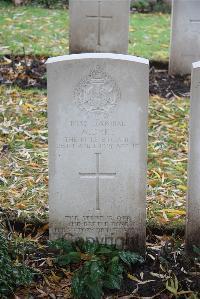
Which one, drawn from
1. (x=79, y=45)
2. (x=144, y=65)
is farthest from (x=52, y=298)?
(x=79, y=45)

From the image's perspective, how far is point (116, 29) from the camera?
897 centimetres

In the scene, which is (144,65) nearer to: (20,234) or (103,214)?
(103,214)

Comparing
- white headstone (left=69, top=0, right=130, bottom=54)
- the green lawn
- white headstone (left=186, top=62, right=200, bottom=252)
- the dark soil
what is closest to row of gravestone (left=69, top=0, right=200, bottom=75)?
white headstone (left=69, top=0, right=130, bottom=54)

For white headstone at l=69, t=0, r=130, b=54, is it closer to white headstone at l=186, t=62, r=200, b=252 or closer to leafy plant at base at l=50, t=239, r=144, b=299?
white headstone at l=186, t=62, r=200, b=252

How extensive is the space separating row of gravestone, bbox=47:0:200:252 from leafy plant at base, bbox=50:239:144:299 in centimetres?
12

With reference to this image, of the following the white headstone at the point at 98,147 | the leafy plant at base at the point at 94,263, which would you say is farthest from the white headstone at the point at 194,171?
the leafy plant at base at the point at 94,263

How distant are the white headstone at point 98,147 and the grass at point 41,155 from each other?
548 millimetres

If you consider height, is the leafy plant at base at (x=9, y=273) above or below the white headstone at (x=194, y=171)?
below

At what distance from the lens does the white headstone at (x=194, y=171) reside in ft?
14.1

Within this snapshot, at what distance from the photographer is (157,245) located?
4.88 metres

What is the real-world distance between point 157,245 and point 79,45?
4901 mm

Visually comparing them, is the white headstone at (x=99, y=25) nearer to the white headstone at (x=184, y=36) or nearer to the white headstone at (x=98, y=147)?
the white headstone at (x=184, y=36)

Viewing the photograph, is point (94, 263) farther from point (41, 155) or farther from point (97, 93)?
point (41, 155)

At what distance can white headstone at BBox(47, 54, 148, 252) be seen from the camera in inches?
170
